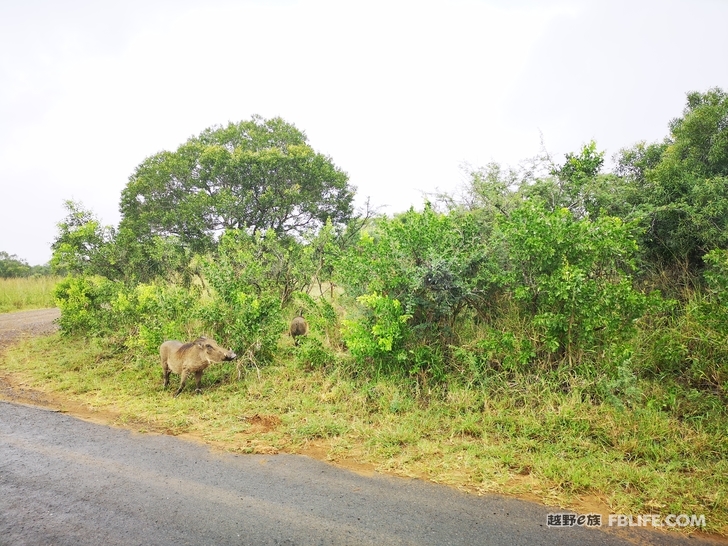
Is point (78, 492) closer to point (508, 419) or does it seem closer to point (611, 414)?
point (508, 419)

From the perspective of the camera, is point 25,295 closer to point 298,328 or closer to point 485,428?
point 298,328

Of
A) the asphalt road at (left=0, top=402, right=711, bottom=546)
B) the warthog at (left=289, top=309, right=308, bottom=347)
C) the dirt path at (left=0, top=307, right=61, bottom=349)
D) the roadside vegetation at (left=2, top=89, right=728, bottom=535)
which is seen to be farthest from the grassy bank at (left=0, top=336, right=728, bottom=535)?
the dirt path at (left=0, top=307, right=61, bottom=349)

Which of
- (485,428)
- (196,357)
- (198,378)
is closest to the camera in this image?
(485,428)

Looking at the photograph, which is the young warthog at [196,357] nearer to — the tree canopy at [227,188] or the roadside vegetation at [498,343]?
the roadside vegetation at [498,343]

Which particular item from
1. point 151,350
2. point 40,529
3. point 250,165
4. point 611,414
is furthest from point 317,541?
point 250,165

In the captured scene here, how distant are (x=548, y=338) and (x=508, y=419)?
1.11 metres

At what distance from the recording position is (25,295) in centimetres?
1543

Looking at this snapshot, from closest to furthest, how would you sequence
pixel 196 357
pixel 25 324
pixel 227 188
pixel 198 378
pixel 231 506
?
pixel 231 506 < pixel 196 357 < pixel 198 378 < pixel 25 324 < pixel 227 188

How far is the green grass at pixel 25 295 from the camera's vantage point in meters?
14.6

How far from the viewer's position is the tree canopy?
1288 centimetres

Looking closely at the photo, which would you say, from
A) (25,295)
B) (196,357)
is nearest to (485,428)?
(196,357)

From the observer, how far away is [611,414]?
4285 millimetres

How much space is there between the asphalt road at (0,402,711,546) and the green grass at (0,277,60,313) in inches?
524

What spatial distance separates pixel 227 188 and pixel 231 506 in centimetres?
1161
